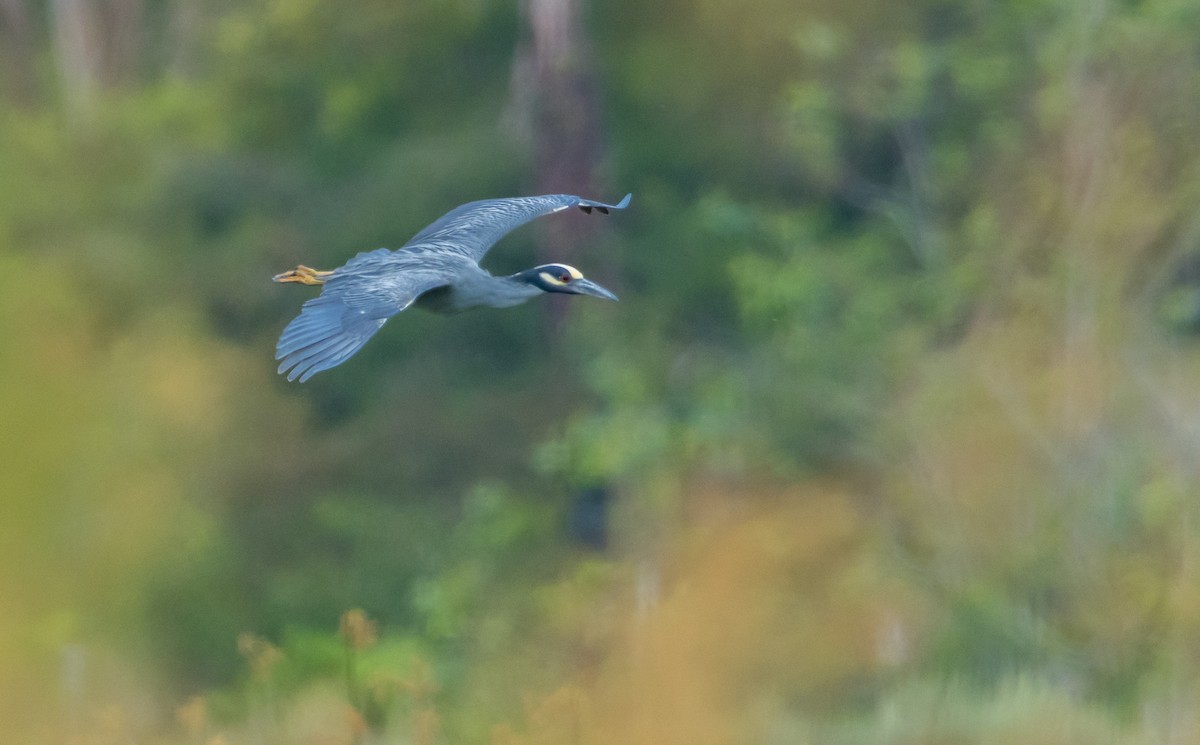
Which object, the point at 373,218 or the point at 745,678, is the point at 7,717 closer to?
the point at 745,678

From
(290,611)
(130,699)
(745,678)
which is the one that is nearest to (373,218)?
(290,611)

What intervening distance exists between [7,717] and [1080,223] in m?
8.01

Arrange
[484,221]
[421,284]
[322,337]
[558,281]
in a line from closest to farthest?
[322,337]
[421,284]
[558,281]
[484,221]

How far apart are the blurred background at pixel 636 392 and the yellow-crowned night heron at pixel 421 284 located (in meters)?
1.90

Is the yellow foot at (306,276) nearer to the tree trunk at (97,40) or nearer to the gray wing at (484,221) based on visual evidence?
the gray wing at (484,221)

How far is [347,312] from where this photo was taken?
30.3ft

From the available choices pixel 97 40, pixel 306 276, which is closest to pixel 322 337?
pixel 306 276

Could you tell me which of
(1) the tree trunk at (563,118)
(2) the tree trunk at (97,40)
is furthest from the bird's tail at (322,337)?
(2) the tree trunk at (97,40)

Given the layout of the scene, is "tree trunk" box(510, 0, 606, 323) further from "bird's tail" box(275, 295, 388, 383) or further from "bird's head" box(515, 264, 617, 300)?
"bird's tail" box(275, 295, 388, 383)

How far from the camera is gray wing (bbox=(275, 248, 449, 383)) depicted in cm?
893

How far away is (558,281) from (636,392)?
30.7 feet

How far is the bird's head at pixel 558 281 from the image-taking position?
425 inches

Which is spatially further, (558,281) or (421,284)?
(558,281)

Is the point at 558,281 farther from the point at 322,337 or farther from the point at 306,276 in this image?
the point at 322,337
